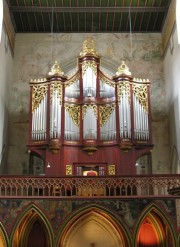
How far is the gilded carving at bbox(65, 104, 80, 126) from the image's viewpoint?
1762cm

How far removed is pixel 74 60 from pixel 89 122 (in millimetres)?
5069

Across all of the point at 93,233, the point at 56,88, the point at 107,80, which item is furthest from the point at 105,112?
the point at 93,233

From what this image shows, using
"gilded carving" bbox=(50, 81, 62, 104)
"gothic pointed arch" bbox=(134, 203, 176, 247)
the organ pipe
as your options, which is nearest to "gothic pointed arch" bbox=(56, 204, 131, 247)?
"gothic pointed arch" bbox=(134, 203, 176, 247)

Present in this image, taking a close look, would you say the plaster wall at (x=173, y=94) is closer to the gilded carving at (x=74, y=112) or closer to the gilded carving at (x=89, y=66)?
the gilded carving at (x=89, y=66)

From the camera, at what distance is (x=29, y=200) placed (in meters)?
14.9

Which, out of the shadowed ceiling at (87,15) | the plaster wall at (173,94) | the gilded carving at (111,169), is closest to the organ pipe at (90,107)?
the gilded carving at (111,169)

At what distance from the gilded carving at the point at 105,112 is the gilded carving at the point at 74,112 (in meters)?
0.98

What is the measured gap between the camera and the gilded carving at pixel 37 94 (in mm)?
17891

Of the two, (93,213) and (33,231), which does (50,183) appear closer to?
(93,213)

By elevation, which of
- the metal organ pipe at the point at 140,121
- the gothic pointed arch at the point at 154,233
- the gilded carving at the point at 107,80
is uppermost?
the gilded carving at the point at 107,80

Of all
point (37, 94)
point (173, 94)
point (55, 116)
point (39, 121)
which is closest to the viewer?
point (55, 116)

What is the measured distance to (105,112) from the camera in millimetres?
17766

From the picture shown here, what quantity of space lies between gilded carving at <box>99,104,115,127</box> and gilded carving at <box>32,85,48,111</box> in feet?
8.45

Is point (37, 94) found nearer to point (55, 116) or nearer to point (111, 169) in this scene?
point (55, 116)
